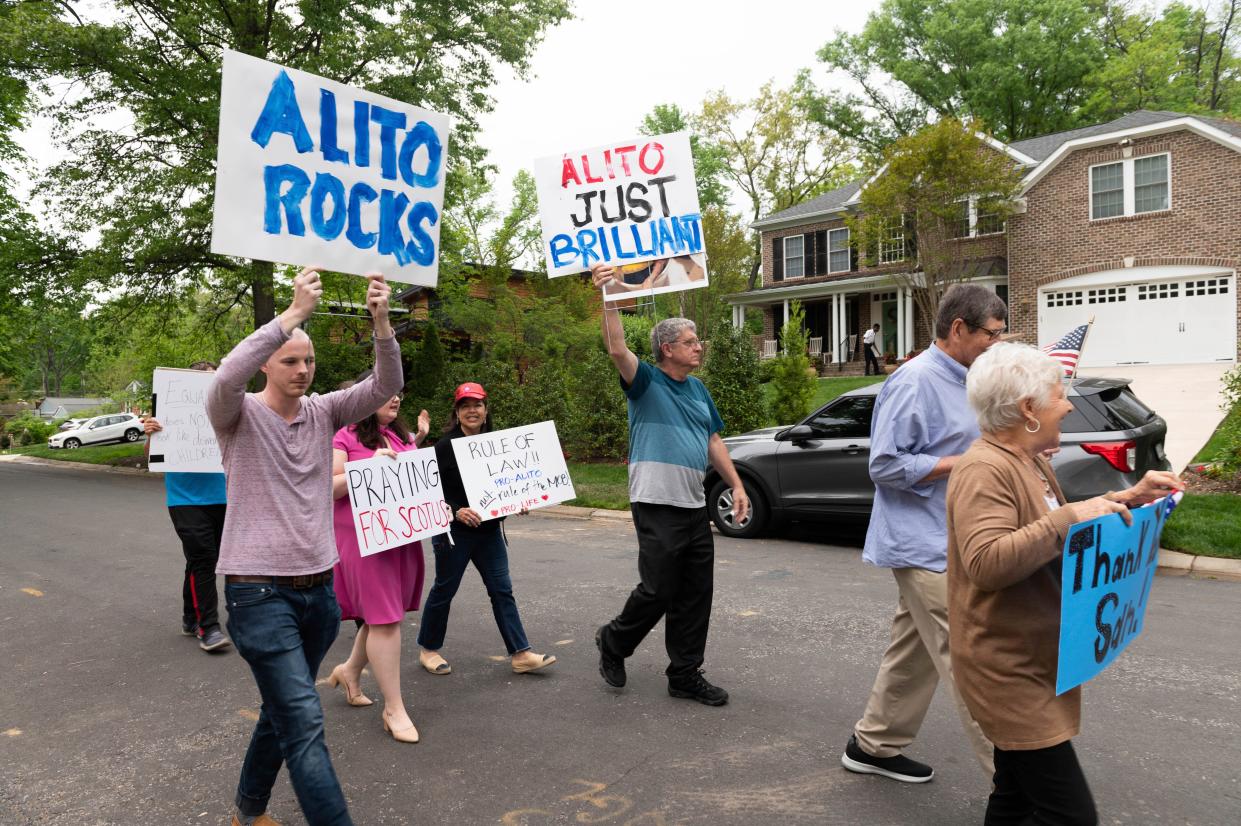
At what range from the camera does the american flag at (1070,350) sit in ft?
21.5

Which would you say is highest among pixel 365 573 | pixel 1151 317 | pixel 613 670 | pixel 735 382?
pixel 1151 317

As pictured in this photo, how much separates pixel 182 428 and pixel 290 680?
3777 mm

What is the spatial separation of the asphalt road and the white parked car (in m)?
36.1

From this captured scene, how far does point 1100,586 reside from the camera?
2168 mm

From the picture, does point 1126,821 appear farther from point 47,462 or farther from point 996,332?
point 47,462

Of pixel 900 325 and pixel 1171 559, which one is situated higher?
pixel 900 325

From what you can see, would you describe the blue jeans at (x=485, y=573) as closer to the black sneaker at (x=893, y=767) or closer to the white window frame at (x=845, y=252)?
the black sneaker at (x=893, y=767)

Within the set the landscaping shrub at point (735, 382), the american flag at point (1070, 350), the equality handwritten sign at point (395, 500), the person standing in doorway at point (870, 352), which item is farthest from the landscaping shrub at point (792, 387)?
the equality handwritten sign at point (395, 500)

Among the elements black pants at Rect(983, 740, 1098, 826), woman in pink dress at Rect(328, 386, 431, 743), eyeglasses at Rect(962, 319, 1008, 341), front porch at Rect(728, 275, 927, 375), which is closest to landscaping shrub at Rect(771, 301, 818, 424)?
woman in pink dress at Rect(328, 386, 431, 743)

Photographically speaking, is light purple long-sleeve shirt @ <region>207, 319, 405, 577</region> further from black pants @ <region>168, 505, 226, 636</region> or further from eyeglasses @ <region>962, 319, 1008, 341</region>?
black pants @ <region>168, 505, 226, 636</region>

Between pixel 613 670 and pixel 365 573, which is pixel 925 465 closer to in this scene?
pixel 613 670

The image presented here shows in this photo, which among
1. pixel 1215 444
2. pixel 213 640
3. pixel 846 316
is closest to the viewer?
pixel 213 640

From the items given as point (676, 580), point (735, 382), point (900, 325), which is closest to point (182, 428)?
point (676, 580)

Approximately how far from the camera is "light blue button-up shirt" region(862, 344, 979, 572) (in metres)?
3.16
